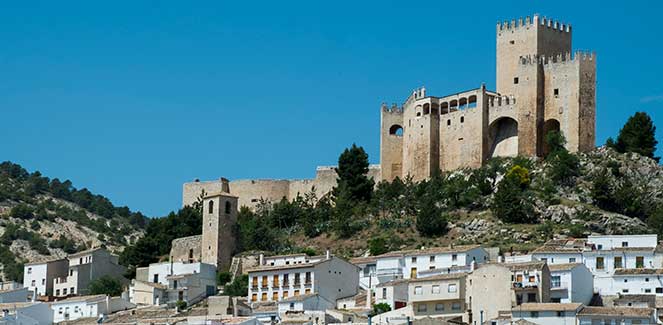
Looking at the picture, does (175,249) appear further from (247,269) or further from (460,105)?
(460,105)

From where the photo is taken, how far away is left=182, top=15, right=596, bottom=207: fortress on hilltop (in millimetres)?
75000

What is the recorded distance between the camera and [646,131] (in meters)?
76.3

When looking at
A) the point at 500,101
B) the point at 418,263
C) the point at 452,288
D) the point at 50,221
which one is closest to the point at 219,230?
the point at 418,263

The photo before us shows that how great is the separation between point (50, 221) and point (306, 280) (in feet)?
160

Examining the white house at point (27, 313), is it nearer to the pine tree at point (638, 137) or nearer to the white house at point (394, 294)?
the white house at point (394, 294)

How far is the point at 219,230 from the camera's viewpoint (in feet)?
234

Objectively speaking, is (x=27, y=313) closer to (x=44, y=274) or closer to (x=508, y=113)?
(x=44, y=274)

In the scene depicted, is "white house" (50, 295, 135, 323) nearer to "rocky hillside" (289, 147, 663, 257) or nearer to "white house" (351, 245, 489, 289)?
"white house" (351, 245, 489, 289)

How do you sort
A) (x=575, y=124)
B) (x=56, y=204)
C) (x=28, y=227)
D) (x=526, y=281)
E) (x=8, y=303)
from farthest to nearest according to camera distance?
(x=56, y=204) → (x=28, y=227) → (x=575, y=124) → (x=8, y=303) → (x=526, y=281)

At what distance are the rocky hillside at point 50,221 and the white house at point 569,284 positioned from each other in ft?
125

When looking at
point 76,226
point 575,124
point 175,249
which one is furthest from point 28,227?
point 575,124

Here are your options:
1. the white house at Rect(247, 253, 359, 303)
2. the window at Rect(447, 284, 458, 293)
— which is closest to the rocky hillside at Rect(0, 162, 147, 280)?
the white house at Rect(247, 253, 359, 303)

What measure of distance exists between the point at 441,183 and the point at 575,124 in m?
7.61

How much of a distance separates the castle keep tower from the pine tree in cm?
204
